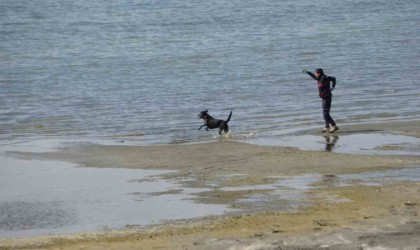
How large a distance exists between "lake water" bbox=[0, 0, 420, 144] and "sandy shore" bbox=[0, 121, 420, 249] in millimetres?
4356

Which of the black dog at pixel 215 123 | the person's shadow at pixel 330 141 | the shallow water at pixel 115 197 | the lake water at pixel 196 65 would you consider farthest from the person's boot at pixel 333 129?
the shallow water at pixel 115 197

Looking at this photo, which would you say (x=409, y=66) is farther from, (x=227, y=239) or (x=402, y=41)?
(x=227, y=239)

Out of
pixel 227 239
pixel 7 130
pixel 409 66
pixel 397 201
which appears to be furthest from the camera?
pixel 409 66

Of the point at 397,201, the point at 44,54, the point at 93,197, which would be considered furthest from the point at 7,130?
the point at 44,54

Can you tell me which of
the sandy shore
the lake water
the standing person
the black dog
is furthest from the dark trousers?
the sandy shore

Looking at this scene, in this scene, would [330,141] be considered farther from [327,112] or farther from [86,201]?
[86,201]

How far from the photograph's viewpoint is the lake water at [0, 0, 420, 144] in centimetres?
2441

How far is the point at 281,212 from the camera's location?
12.5 meters

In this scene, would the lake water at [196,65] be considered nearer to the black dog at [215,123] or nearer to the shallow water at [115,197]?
the black dog at [215,123]

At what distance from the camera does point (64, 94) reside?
30781 millimetres

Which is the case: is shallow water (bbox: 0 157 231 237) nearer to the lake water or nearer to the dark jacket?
the lake water

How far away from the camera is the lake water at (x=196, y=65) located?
24.4 meters

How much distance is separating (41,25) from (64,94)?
26.8 m

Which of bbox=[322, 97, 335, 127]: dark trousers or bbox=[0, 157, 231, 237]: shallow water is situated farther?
bbox=[322, 97, 335, 127]: dark trousers
